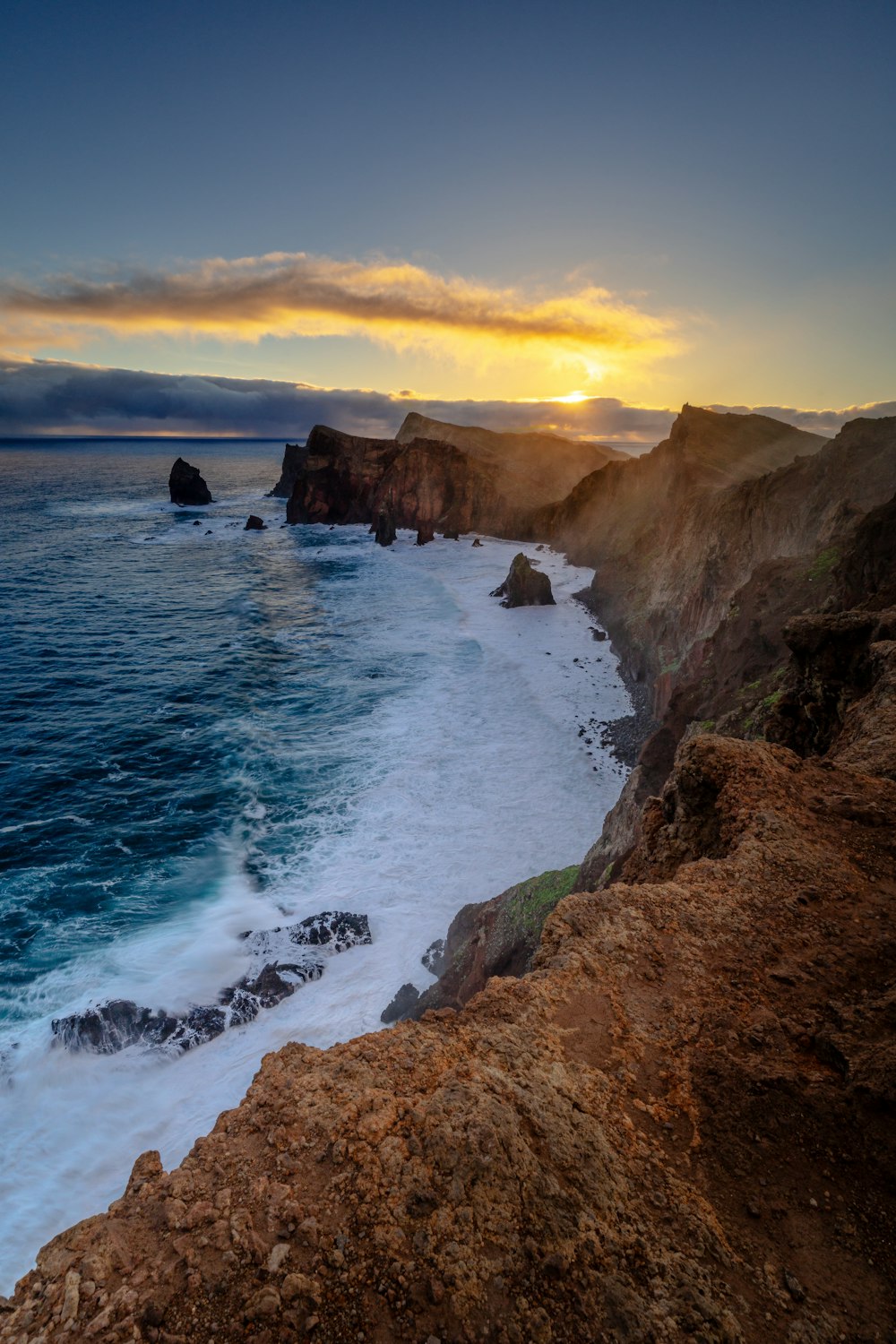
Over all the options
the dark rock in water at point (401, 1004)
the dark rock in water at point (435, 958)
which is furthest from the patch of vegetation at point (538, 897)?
the dark rock in water at point (401, 1004)

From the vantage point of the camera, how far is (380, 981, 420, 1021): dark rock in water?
14703 mm

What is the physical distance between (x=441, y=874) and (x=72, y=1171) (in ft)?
38.0

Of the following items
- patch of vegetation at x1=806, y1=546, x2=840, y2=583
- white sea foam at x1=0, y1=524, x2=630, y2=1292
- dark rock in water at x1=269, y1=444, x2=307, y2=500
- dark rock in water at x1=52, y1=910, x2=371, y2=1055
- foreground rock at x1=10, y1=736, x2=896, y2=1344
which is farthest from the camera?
dark rock in water at x1=269, y1=444, x2=307, y2=500

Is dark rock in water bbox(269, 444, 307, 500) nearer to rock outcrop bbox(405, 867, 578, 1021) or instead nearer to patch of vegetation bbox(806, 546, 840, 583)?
patch of vegetation bbox(806, 546, 840, 583)

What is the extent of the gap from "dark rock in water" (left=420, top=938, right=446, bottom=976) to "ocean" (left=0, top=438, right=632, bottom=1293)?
0.37 meters

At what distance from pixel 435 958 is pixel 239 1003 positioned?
5386 millimetres

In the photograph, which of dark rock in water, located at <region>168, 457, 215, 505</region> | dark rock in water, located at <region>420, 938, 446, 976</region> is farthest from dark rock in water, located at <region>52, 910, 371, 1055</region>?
dark rock in water, located at <region>168, 457, 215, 505</region>

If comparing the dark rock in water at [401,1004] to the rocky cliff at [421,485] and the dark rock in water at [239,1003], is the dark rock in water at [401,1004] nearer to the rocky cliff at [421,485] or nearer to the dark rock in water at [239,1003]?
the dark rock in water at [239,1003]

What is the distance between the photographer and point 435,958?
16.7 metres

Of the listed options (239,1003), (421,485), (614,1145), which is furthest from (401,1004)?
(421,485)

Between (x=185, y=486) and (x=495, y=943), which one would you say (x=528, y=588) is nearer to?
(x=495, y=943)

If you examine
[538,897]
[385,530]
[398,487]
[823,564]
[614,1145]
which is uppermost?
[398,487]

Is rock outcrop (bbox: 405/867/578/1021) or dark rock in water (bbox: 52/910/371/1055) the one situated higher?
rock outcrop (bbox: 405/867/578/1021)

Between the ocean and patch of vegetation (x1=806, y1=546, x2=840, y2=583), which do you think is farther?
patch of vegetation (x1=806, y1=546, x2=840, y2=583)
